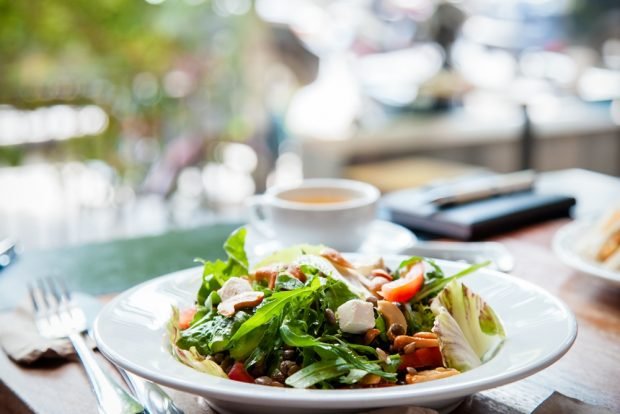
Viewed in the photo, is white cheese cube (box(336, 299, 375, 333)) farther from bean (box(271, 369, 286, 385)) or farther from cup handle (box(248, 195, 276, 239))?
cup handle (box(248, 195, 276, 239))

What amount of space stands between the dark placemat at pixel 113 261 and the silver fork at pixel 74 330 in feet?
0.27

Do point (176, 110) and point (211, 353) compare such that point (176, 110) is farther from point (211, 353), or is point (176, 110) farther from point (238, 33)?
point (211, 353)

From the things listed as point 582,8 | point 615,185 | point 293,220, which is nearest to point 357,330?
point 293,220

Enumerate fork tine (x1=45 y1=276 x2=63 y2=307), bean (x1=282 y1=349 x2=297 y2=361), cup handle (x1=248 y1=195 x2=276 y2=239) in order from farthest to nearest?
1. cup handle (x1=248 y1=195 x2=276 y2=239)
2. fork tine (x1=45 y1=276 x2=63 y2=307)
3. bean (x1=282 y1=349 x2=297 y2=361)

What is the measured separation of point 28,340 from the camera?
898 millimetres

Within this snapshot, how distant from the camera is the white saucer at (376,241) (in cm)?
123

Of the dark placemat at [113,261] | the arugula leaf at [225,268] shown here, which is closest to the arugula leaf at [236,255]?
the arugula leaf at [225,268]

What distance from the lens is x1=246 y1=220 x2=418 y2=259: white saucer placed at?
4.02ft

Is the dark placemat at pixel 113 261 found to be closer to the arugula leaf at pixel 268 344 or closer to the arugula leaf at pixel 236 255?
the arugula leaf at pixel 236 255

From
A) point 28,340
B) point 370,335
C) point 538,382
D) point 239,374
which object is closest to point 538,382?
point 538,382

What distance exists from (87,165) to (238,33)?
3.76 ft

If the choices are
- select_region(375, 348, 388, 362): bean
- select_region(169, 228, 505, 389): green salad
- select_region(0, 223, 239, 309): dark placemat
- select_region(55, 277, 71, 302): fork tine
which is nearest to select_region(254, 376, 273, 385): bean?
select_region(169, 228, 505, 389): green salad

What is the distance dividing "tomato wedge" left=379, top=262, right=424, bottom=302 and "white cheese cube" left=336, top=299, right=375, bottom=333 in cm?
8

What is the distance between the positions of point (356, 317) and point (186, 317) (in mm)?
214
